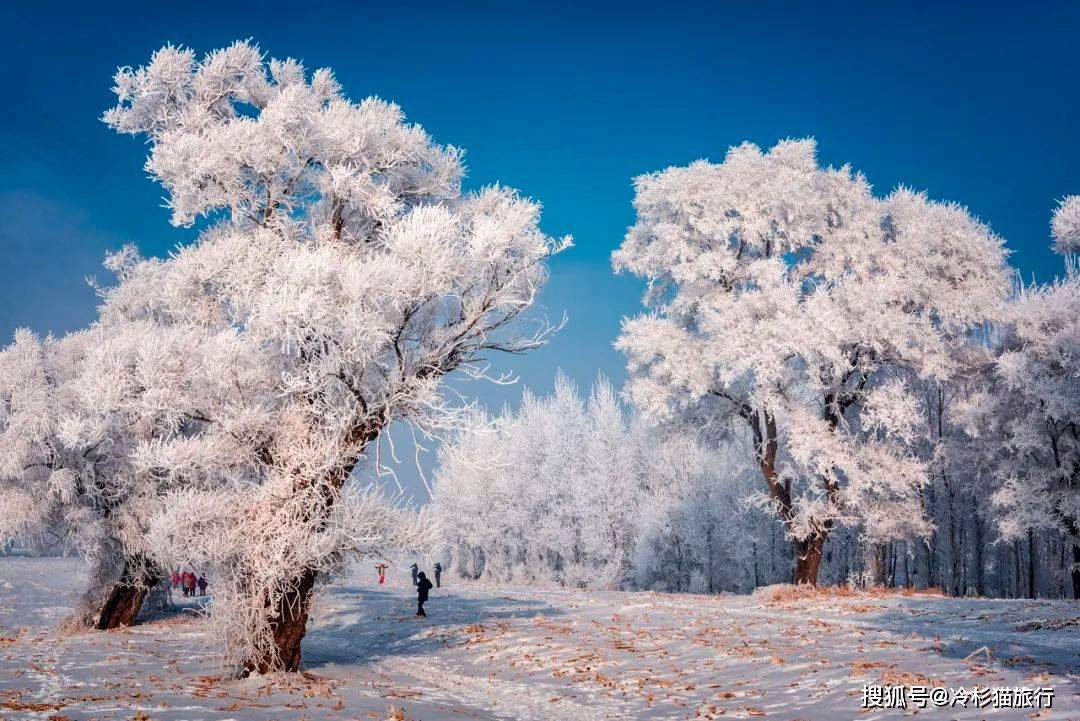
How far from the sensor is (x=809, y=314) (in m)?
21.0

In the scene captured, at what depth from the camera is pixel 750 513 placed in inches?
1956

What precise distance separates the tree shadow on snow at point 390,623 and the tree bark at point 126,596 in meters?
4.69

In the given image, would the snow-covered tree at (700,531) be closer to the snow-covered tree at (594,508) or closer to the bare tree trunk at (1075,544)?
the snow-covered tree at (594,508)

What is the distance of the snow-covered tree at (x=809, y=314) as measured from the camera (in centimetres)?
2119

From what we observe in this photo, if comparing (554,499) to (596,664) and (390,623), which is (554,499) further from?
(596,664)

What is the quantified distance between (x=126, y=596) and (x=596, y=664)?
14201mm

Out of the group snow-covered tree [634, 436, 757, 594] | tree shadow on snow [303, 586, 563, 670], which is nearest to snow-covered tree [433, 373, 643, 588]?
snow-covered tree [634, 436, 757, 594]

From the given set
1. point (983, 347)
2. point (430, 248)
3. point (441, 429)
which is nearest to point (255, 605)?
point (441, 429)

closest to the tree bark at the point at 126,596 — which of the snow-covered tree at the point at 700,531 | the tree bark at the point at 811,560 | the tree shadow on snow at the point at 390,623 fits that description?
the tree shadow on snow at the point at 390,623

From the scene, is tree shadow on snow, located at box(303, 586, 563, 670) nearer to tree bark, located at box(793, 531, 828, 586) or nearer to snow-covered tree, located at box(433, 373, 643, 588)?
tree bark, located at box(793, 531, 828, 586)

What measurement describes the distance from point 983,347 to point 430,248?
2082cm

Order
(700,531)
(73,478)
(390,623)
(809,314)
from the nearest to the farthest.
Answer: (73,478)
(809,314)
(390,623)
(700,531)

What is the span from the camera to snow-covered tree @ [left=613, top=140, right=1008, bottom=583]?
69.5 ft

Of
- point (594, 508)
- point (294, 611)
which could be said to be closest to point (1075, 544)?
point (294, 611)
